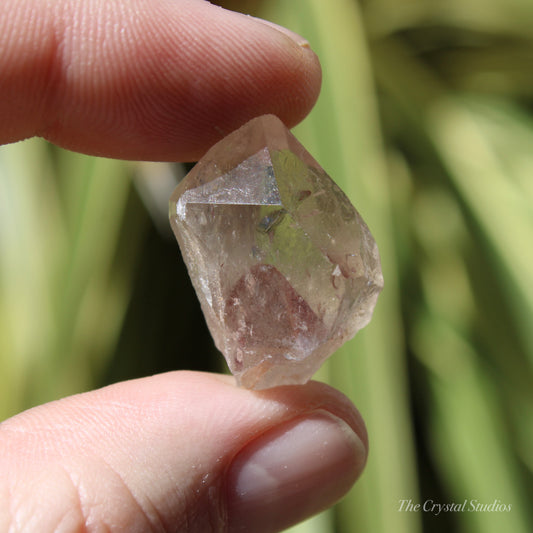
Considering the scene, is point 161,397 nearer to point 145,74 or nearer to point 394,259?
point 145,74

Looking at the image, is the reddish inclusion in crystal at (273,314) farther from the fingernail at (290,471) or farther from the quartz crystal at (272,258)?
the fingernail at (290,471)

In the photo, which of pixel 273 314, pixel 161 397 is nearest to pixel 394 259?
pixel 273 314

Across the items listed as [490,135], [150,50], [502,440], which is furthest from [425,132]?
[150,50]

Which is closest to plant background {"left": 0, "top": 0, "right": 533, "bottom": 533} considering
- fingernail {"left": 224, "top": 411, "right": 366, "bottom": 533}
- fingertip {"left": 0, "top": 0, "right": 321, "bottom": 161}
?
fingernail {"left": 224, "top": 411, "right": 366, "bottom": 533}

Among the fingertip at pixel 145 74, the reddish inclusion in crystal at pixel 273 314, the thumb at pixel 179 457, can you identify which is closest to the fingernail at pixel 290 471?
the thumb at pixel 179 457

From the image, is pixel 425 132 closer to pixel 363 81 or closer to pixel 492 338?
pixel 363 81

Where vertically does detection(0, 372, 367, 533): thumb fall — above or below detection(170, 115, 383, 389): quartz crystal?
below

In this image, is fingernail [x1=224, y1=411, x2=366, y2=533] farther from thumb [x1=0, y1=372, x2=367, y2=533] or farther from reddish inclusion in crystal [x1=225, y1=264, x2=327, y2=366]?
reddish inclusion in crystal [x1=225, y1=264, x2=327, y2=366]
